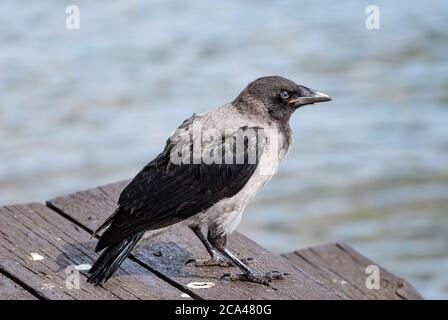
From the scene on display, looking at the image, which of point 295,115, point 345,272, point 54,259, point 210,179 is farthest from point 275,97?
point 295,115

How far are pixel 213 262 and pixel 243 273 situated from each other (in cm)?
20

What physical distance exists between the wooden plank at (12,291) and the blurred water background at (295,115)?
422 centimetres

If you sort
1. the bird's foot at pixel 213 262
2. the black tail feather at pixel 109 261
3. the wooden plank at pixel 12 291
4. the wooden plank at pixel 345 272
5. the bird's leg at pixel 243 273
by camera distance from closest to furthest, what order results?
the wooden plank at pixel 12 291, the black tail feather at pixel 109 261, the bird's leg at pixel 243 273, the bird's foot at pixel 213 262, the wooden plank at pixel 345 272

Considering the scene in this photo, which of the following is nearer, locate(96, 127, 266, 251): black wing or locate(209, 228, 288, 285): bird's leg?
locate(96, 127, 266, 251): black wing

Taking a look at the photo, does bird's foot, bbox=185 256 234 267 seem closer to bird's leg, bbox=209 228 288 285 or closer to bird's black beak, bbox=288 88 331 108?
bird's leg, bbox=209 228 288 285

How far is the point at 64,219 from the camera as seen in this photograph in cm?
674

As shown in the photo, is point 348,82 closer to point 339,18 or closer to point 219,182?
point 339,18

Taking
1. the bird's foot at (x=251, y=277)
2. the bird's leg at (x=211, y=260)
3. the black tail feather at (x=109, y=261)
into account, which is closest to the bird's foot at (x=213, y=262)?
the bird's leg at (x=211, y=260)

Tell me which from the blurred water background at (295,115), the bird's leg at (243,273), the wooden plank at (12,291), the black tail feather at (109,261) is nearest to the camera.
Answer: the wooden plank at (12,291)

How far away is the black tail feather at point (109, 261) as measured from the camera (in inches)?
232

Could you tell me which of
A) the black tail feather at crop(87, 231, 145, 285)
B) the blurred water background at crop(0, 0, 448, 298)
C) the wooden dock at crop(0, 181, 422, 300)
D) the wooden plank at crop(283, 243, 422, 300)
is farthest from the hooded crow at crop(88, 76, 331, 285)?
the blurred water background at crop(0, 0, 448, 298)

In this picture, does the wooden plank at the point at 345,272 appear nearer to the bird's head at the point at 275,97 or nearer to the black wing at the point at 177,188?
the bird's head at the point at 275,97

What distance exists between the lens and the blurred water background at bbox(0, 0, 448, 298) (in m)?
10.5

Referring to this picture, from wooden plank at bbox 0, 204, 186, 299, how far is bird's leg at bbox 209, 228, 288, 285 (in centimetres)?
36
